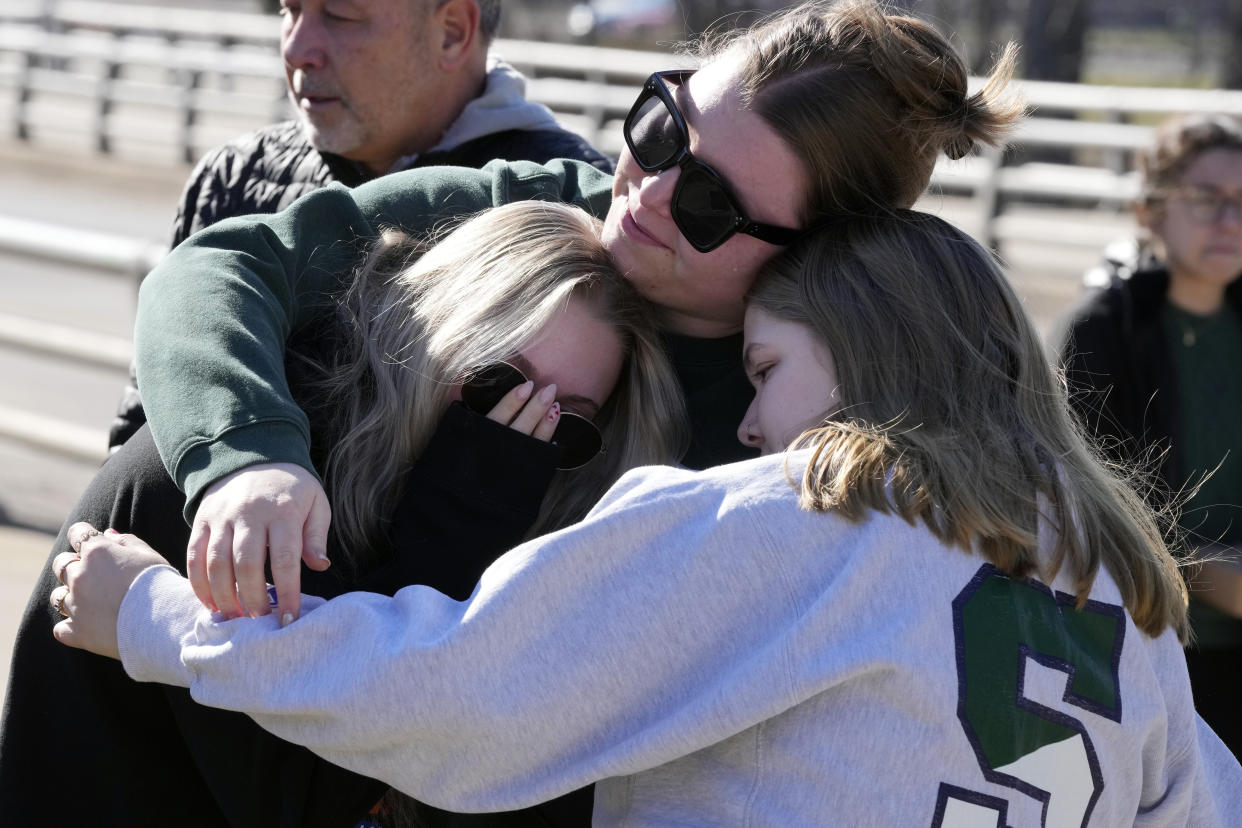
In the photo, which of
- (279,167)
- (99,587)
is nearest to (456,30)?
(279,167)

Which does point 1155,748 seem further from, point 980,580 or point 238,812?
point 238,812

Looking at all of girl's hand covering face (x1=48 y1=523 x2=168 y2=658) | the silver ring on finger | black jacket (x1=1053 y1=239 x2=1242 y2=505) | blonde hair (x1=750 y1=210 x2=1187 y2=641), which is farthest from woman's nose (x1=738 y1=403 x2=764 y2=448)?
black jacket (x1=1053 y1=239 x2=1242 y2=505)

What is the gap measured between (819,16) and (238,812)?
1.43m

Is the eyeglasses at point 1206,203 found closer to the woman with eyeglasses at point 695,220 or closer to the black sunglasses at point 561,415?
the woman with eyeglasses at point 695,220

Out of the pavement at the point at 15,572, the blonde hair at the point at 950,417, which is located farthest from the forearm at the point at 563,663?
the pavement at the point at 15,572

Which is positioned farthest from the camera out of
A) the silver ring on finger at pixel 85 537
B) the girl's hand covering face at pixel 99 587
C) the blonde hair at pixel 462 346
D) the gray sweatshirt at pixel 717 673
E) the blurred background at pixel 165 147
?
the blurred background at pixel 165 147

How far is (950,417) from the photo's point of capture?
6.01ft

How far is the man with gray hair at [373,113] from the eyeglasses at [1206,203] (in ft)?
5.40

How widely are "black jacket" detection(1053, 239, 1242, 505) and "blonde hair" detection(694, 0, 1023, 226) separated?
1.40 m

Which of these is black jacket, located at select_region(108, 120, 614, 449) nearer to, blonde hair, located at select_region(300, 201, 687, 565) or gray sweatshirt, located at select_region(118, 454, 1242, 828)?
blonde hair, located at select_region(300, 201, 687, 565)

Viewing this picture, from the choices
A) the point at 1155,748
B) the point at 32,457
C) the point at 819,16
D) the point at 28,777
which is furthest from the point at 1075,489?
the point at 32,457

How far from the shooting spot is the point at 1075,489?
1811 mm

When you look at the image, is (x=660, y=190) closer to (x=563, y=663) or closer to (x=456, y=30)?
(x=563, y=663)

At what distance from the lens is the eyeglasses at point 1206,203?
3.79 metres
